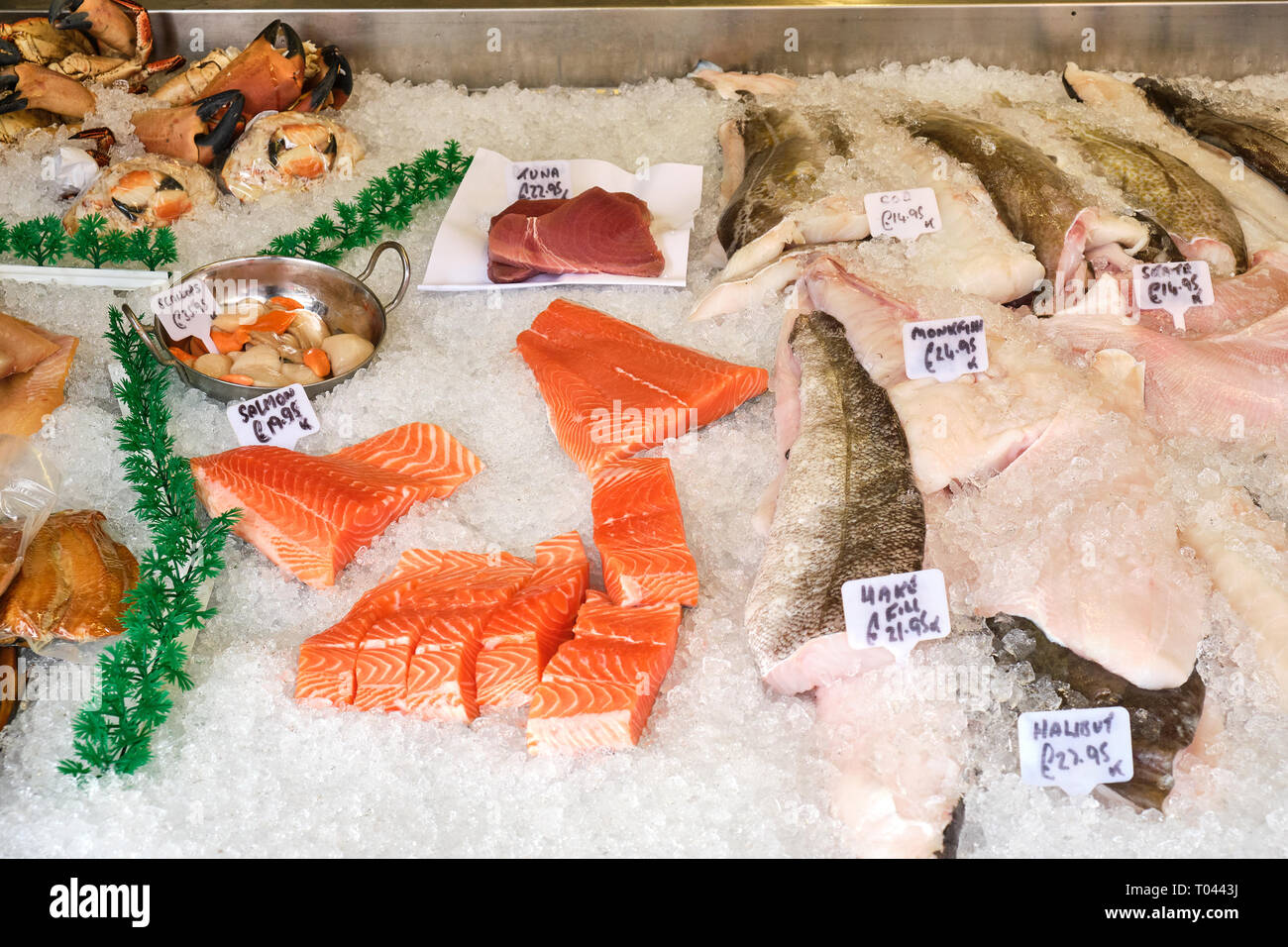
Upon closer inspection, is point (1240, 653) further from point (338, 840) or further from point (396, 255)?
point (396, 255)

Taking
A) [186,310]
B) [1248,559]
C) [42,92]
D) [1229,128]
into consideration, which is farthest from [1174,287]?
[42,92]

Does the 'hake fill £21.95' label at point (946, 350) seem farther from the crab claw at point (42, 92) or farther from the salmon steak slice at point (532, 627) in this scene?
the crab claw at point (42, 92)

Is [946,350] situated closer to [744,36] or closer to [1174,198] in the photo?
[1174,198]

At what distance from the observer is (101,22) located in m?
3.61

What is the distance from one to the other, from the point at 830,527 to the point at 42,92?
3094 millimetres

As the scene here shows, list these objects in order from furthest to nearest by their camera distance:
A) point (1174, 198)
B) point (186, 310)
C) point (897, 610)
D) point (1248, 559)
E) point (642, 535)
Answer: point (1174, 198) → point (186, 310) → point (642, 535) → point (1248, 559) → point (897, 610)

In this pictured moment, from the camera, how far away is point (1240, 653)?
6.53 feet

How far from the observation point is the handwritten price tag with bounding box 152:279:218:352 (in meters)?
2.72

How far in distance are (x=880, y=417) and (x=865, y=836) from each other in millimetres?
955

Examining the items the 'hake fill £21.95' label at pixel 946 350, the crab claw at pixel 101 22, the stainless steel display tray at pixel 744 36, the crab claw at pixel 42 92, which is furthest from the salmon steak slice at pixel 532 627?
the crab claw at pixel 101 22

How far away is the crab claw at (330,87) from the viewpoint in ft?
11.8

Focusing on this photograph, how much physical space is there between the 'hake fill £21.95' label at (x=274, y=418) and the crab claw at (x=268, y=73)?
55.3 inches
